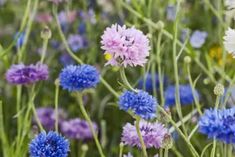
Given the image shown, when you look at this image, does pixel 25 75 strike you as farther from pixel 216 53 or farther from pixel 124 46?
pixel 216 53

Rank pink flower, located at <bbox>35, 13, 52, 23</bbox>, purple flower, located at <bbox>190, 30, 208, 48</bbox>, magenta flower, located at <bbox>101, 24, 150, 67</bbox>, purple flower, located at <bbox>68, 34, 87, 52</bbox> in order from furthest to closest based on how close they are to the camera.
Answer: pink flower, located at <bbox>35, 13, 52, 23</bbox>
purple flower, located at <bbox>68, 34, 87, 52</bbox>
purple flower, located at <bbox>190, 30, 208, 48</bbox>
magenta flower, located at <bbox>101, 24, 150, 67</bbox>

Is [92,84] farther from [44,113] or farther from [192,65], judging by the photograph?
[192,65]

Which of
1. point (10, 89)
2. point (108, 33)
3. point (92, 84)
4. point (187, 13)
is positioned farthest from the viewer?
point (187, 13)

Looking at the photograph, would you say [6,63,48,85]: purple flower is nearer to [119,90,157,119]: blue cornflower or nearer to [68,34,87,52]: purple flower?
[119,90,157,119]: blue cornflower

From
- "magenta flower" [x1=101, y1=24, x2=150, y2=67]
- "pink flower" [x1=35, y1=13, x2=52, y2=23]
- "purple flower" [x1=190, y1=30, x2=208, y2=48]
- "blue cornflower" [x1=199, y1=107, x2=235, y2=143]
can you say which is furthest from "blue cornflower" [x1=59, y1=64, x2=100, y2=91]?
"pink flower" [x1=35, y1=13, x2=52, y2=23]

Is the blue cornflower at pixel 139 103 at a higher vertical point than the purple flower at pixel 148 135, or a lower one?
higher

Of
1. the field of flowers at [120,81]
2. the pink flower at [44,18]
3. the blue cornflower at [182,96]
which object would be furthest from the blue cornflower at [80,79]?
the pink flower at [44,18]

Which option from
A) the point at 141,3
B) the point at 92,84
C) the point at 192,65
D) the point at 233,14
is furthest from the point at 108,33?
the point at 192,65

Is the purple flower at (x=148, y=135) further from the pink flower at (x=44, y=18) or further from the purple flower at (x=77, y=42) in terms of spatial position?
the pink flower at (x=44, y=18)
